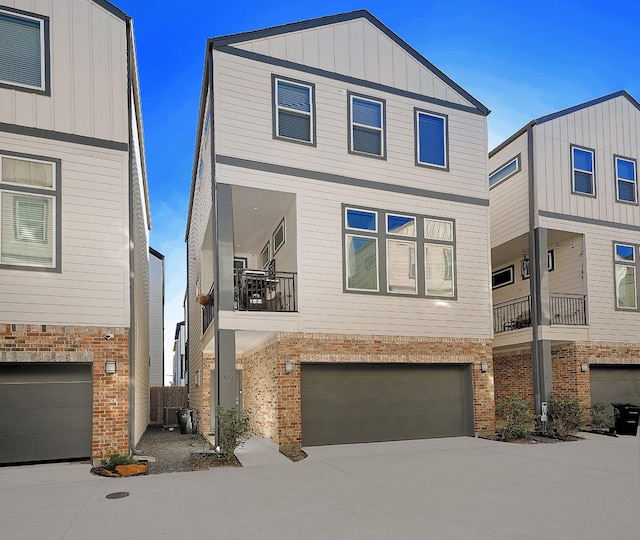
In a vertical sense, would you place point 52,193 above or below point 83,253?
above

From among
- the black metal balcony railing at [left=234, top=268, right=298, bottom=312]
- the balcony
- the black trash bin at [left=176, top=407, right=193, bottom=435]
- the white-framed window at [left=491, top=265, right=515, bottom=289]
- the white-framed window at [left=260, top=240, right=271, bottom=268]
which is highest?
the white-framed window at [left=260, top=240, right=271, bottom=268]

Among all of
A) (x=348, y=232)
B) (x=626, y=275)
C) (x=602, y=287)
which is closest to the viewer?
(x=348, y=232)

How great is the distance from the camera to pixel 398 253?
13000 mm

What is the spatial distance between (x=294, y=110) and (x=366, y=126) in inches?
71.5

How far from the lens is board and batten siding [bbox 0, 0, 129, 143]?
9.88m

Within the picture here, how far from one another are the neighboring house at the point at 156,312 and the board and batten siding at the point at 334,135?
1291 cm

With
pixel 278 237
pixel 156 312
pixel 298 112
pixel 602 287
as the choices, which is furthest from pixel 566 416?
pixel 156 312

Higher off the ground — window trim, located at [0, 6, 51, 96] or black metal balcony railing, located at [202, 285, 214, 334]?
window trim, located at [0, 6, 51, 96]

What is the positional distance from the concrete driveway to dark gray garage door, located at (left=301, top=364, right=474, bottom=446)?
149 cm

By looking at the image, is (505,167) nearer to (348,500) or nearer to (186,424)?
(186,424)

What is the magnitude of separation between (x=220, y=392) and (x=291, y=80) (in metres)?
6.95

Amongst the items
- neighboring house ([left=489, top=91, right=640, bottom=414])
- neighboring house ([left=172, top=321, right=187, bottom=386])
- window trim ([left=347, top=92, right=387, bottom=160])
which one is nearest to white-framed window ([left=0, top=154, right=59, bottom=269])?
window trim ([left=347, top=92, right=387, bottom=160])

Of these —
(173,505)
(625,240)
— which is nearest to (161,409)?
(173,505)

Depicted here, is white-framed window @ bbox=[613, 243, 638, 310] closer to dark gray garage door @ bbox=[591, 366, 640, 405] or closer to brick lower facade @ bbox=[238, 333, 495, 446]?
dark gray garage door @ bbox=[591, 366, 640, 405]
